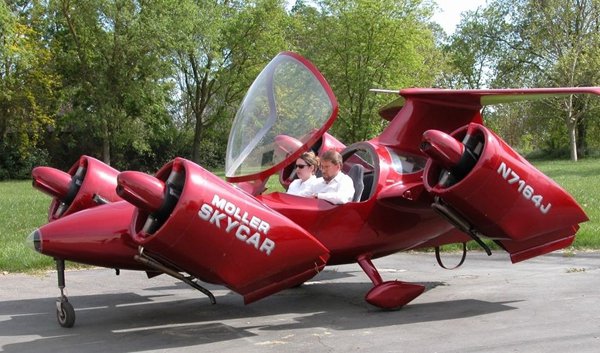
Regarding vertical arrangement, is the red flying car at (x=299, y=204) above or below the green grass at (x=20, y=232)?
above

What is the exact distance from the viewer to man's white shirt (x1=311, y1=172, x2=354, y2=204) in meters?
7.47

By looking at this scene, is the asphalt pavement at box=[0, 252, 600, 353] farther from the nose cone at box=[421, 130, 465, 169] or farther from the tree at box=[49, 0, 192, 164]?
the tree at box=[49, 0, 192, 164]

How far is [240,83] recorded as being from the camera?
169ft

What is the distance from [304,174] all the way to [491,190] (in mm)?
2022

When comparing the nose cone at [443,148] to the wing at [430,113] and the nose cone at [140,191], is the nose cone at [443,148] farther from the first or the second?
the nose cone at [140,191]

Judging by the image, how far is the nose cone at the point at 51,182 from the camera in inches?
326

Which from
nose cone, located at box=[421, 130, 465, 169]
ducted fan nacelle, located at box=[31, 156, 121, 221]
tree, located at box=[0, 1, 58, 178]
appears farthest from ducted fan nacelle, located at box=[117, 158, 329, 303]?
tree, located at box=[0, 1, 58, 178]

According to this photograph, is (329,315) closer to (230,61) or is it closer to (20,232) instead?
(20,232)

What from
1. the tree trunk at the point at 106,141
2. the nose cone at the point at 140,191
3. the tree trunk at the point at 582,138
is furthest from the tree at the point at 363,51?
the nose cone at the point at 140,191

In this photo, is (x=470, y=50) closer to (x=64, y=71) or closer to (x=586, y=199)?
(x=64, y=71)

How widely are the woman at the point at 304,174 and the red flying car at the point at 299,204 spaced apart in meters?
0.31

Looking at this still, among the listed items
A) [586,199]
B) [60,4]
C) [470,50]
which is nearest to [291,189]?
[586,199]

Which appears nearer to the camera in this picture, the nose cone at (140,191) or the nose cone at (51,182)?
the nose cone at (140,191)

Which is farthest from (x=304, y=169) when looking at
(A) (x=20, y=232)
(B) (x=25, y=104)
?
(B) (x=25, y=104)
